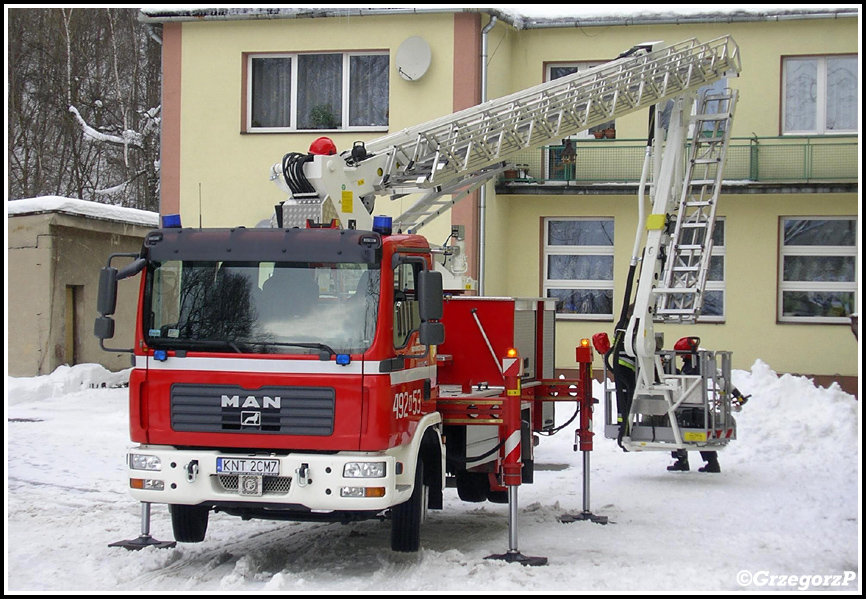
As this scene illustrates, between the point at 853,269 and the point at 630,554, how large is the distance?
12.2m

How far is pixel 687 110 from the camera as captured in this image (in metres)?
11.7

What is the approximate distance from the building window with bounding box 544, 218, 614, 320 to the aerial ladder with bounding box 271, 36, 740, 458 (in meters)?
7.12

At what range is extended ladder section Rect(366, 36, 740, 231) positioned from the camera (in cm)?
1045

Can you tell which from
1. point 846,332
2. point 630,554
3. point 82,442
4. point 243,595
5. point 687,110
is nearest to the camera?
point 243,595

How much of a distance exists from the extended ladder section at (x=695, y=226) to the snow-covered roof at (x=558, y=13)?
721cm

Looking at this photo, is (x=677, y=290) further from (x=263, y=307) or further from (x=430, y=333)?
(x=263, y=307)

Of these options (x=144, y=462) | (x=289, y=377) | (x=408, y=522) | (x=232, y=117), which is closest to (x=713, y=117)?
(x=408, y=522)

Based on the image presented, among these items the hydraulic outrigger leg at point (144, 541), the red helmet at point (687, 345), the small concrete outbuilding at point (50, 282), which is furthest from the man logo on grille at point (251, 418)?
the small concrete outbuilding at point (50, 282)

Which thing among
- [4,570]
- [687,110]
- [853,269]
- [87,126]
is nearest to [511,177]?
[853,269]

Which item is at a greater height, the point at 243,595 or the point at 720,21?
the point at 720,21

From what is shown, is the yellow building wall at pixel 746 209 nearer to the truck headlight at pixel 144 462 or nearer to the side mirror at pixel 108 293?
the side mirror at pixel 108 293

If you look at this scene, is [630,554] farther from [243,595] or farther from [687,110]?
[687,110]

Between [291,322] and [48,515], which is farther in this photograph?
[48,515]

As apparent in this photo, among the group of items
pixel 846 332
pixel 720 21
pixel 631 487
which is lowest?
pixel 631 487
